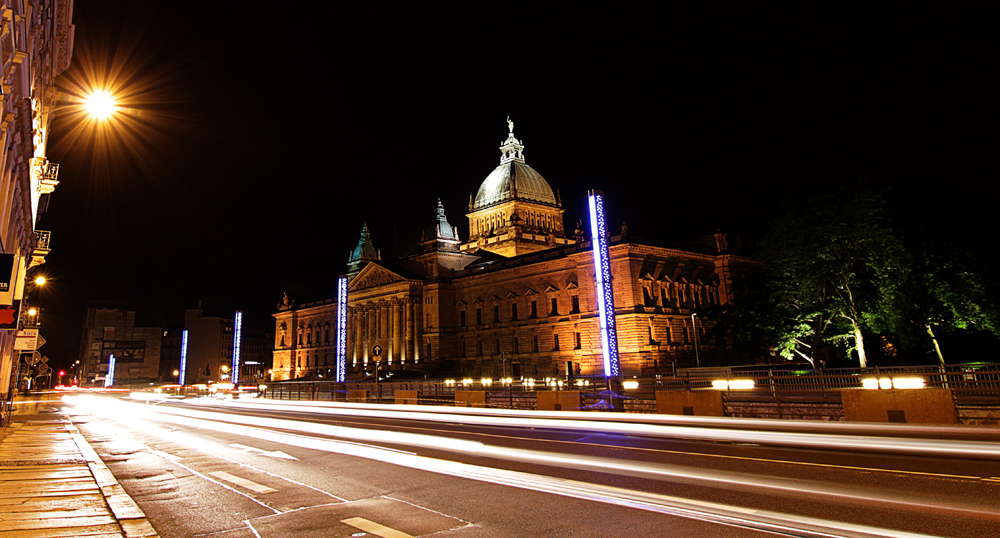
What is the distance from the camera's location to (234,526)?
7.90 metres

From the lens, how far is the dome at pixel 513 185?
4092 inches

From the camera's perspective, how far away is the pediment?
89988 mm

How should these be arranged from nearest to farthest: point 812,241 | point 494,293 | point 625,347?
point 812,241 < point 625,347 < point 494,293

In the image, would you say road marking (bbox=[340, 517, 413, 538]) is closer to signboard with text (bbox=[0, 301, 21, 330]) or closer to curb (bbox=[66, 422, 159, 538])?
curb (bbox=[66, 422, 159, 538])

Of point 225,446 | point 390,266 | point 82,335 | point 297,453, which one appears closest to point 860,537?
point 297,453

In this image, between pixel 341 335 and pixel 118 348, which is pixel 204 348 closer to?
pixel 118 348

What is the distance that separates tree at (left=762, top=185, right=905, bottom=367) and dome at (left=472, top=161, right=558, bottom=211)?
208 feet

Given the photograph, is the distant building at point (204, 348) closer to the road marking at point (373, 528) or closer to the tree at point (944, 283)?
the tree at point (944, 283)

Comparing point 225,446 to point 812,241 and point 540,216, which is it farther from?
point 540,216

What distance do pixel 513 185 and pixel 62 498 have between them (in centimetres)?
9620

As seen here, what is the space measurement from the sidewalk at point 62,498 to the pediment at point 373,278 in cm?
7348

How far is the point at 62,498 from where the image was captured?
9.25 meters

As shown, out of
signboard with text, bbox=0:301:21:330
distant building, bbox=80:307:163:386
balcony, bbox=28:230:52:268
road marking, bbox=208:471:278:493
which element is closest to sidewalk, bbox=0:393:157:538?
road marking, bbox=208:471:278:493

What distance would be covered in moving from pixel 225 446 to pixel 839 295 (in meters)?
37.7
